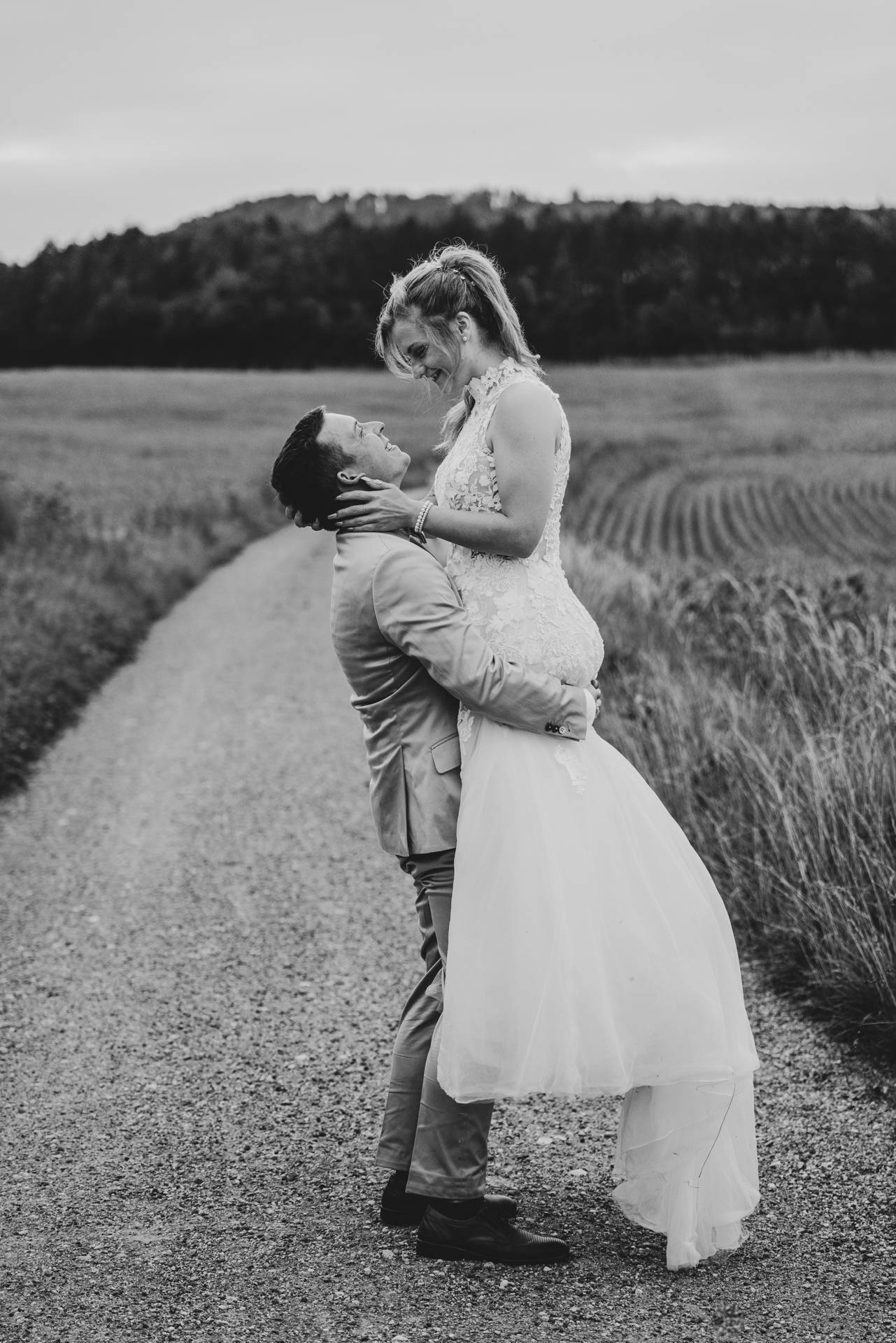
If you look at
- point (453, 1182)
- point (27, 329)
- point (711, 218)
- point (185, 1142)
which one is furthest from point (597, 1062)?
point (27, 329)

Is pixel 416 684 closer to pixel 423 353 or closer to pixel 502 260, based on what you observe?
pixel 423 353

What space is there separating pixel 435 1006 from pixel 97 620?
33.0 feet

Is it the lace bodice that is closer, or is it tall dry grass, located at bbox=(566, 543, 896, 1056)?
the lace bodice

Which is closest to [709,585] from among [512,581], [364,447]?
[512,581]

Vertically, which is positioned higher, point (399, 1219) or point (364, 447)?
point (364, 447)

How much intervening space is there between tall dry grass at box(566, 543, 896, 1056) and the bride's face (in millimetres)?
2451

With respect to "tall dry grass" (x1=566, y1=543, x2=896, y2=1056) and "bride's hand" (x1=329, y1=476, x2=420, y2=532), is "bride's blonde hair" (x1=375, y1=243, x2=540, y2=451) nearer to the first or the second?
"bride's hand" (x1=329, y1=476, x2=420, y2=532)

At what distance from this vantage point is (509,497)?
2920 mm

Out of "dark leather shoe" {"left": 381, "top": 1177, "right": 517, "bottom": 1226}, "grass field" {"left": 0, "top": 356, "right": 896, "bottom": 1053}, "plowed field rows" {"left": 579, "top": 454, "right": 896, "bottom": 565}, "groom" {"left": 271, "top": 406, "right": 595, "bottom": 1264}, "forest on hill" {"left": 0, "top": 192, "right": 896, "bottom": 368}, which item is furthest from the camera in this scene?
"forest on hill" {"left": 0, "top": 192, "right": 896, "bottom": 368}

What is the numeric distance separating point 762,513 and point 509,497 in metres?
21.9

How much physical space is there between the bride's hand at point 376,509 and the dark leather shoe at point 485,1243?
166cm

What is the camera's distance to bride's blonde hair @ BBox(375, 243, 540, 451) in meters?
2.97

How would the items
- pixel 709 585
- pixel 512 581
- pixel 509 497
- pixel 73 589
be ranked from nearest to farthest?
pixel 509 497, pixel 512 581, pixel 709 585, pixel 73 589

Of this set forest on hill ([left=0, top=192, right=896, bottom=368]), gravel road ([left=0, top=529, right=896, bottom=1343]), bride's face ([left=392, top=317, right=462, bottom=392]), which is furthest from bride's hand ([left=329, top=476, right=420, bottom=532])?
forest on hill ([left=0, top=192, right=896, bottom=368])
